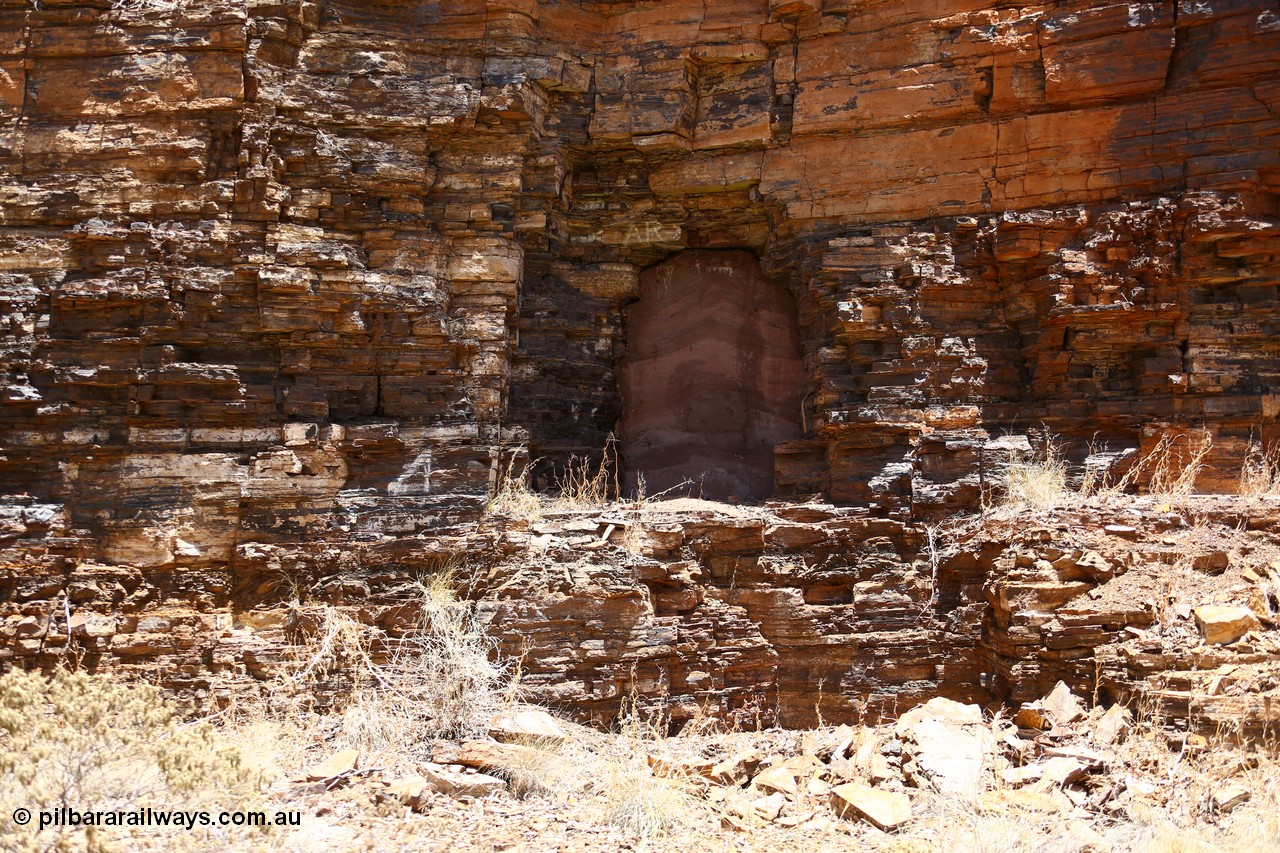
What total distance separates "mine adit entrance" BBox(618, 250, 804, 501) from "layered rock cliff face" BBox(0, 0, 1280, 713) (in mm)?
576

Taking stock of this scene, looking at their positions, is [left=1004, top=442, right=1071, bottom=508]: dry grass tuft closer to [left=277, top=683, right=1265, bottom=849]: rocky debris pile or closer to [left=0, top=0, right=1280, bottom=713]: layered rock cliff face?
[left=0, top=0, right=1280, bottom=713]: layered rock cliff face

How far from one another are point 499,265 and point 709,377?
2494 millimetres

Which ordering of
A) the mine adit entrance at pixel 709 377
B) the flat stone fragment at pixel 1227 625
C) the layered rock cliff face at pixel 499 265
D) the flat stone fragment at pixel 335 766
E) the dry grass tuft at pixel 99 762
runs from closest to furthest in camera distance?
the dry grass tuft at pixel 99 762 < the flat stone fragment at pixel 335 766 < the flat stone fragment at pixel 1227 625 < the layered rock cliff face at pixel 499 265 < the mine adit entrance at pixel 709 377

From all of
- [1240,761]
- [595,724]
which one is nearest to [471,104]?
[595,724]

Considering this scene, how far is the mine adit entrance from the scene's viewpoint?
981 cm

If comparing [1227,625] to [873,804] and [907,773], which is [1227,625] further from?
[873,804]

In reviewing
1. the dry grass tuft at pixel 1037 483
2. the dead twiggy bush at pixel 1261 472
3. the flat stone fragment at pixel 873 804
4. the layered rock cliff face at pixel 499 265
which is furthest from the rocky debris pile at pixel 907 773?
the dead twiggy bush at pixel 1261 472

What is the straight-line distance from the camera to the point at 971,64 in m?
9.06

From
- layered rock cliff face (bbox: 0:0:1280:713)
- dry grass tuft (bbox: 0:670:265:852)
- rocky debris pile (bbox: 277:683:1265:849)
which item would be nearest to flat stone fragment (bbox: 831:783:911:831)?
rocky debris pile (bbox: 277:683:1265:849)

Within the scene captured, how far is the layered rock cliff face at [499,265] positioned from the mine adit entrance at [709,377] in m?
0.58

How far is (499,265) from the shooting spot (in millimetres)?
8906

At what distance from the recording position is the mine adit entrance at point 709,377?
9.81 m

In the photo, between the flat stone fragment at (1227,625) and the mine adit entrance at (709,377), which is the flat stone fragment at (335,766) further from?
the flat stone fragment at (1227,625)

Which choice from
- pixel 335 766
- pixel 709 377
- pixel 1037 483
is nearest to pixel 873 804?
pixel 335 766
